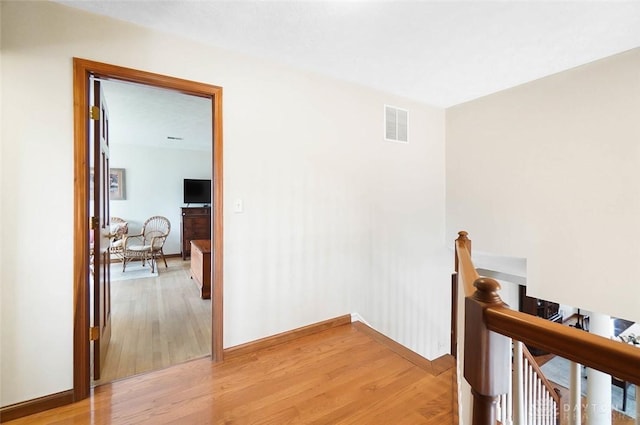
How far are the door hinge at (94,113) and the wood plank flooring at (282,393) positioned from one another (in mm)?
1761

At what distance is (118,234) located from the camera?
5258 millimetres

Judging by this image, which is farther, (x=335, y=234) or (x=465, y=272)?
(x=335, y=234)

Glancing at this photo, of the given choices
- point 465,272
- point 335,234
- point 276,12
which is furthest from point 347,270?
point 276,12

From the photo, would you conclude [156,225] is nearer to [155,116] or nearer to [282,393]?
[155,116]

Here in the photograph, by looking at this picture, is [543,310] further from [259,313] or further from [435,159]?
[259,313]

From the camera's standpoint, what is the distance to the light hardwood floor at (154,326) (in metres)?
2.25

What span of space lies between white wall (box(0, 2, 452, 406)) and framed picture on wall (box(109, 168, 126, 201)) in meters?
4.96

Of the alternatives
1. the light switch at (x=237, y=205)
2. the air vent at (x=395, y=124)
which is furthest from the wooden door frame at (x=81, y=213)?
the air vent at (x=395, y=124)

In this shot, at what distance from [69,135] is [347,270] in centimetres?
234

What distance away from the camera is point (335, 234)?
2.74 metres

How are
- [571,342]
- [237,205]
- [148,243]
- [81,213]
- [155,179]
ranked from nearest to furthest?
[571,342] → [81,213] → [237,205] → [148,243] → [155,179]

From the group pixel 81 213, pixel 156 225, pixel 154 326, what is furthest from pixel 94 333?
pixel 156 225

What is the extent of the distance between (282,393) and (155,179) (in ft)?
19.7

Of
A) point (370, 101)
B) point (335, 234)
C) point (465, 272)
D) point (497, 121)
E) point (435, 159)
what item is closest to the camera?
point (465, 272)
